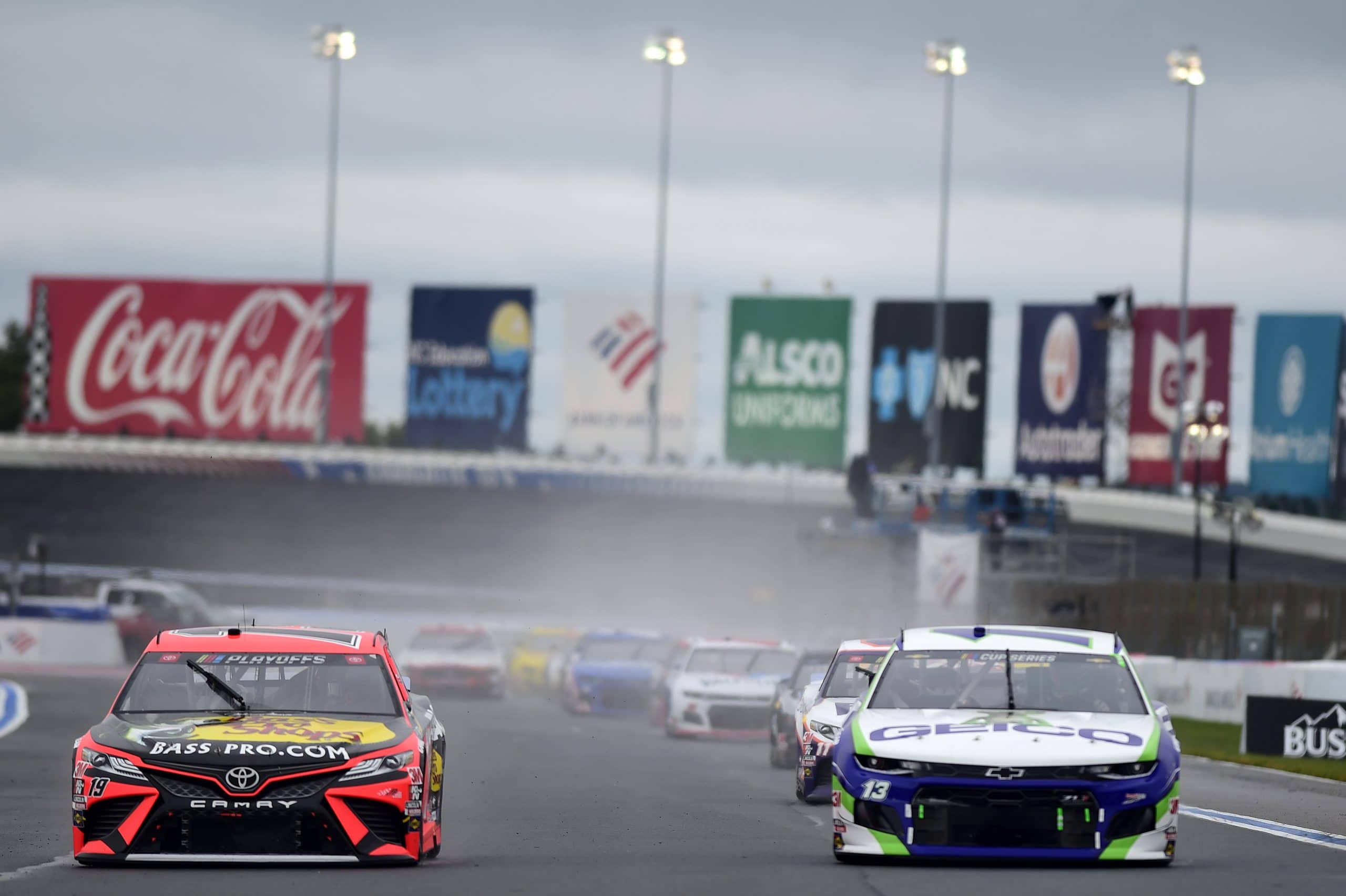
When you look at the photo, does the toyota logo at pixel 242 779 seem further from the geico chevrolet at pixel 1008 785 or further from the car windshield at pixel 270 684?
the geico chevrolet at pixel 1008 785

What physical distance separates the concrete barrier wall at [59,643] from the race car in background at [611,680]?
60.0 ft

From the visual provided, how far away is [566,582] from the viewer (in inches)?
2665

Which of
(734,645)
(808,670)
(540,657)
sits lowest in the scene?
(540,657)

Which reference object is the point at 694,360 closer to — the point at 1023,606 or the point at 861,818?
the point at 1023,606

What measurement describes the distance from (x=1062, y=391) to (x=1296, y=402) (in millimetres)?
7043

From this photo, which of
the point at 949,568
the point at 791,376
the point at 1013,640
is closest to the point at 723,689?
the point at 1013,640

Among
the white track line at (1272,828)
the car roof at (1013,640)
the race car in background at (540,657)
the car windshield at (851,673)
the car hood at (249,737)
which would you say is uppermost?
the car roof at (1013,640)

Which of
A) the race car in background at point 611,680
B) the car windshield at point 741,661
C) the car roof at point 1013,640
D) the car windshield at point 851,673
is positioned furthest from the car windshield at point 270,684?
the race car in background at point 611,680

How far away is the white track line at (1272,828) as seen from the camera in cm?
1361

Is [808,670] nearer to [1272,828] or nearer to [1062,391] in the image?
[1272,828]

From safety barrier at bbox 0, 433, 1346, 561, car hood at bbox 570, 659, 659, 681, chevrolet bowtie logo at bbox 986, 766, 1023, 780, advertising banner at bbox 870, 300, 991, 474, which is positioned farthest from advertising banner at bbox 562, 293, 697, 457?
chevrolet bowtie logo at bbox 986, 766, 1023, 780

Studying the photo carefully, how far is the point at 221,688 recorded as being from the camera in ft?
36.8

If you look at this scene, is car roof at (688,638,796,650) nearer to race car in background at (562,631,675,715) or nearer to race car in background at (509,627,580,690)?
race car in background at (562,631,675,715)

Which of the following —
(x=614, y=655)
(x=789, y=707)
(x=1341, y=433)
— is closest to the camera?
(x=789, y=707)
